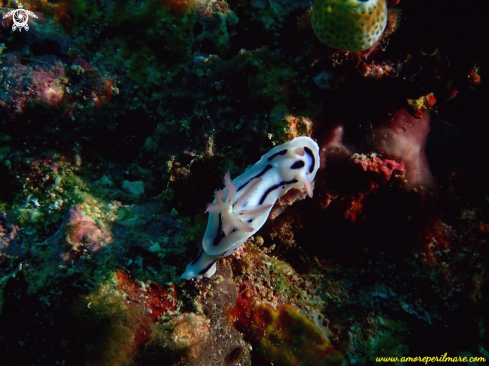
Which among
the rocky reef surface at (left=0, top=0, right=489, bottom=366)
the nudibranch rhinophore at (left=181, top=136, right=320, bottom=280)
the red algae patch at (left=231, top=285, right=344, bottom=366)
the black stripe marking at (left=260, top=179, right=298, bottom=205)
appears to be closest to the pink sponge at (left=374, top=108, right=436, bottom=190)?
the rocky reef surface at (left=0, top=0, right=489, bottom=366)

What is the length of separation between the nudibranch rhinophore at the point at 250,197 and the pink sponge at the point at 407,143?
1.09m

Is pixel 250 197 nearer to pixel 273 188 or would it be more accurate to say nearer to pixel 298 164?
pixel 273 188

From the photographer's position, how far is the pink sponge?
3416 millimetres

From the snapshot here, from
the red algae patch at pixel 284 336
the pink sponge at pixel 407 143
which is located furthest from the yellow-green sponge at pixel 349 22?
the red algae patch at pixel 284 336

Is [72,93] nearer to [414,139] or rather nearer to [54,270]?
[54,270]

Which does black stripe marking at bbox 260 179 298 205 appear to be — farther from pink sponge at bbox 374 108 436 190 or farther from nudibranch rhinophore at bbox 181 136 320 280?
pink sponge at bbox 374 108 436 190

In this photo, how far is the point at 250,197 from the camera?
9.44 feet

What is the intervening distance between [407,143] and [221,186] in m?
2.40

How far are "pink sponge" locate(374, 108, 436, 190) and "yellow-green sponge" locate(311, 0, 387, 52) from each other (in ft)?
3.88

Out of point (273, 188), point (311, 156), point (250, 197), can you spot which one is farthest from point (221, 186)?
point (311, 156)

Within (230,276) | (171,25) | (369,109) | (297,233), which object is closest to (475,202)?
(369,109)

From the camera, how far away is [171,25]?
3889mm

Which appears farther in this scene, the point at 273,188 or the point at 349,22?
the point at 273,188

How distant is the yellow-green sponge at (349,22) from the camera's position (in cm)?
249
